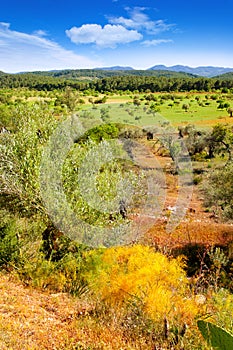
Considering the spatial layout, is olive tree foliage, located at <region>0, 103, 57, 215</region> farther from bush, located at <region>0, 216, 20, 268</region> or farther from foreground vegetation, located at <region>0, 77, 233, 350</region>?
bush, located at <region>0, 216, 20, 268</region>

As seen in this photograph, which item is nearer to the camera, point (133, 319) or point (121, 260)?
point (133, 319)

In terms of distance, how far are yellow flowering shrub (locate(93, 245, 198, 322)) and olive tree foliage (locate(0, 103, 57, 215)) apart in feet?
10.4

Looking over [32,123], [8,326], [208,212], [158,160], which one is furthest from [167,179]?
[8,326]

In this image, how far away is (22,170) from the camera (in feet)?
33.2

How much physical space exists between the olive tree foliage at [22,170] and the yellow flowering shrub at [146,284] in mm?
3173

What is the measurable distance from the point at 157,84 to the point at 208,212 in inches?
3386

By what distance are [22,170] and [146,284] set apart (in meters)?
5.30

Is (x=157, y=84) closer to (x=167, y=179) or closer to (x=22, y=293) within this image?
(x=167, y=179)

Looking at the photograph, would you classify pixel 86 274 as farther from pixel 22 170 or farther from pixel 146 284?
pixel 22 170

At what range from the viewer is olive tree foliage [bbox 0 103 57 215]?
1027 centimetres

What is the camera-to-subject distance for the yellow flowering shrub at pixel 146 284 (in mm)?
6719

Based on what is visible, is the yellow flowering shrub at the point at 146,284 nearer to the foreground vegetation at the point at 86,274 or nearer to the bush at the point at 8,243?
the foreground vegetation at the point at 86,274

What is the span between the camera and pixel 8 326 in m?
6.12

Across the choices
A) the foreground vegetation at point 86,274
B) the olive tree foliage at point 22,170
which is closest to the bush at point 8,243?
the foreground vegetation at point 86,274
